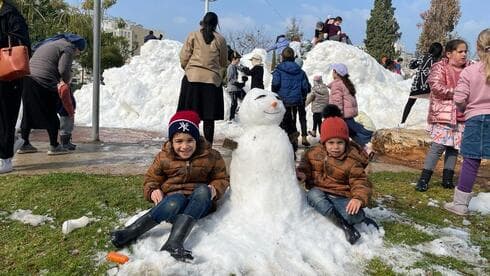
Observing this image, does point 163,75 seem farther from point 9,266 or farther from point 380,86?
point 9,266

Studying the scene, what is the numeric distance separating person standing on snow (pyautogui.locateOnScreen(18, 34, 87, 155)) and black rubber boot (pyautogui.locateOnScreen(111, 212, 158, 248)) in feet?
11.0

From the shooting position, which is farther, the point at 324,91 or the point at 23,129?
the point at 324,91

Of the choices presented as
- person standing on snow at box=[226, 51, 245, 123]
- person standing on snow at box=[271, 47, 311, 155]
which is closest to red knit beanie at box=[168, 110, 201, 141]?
person standing on snow at box=[271, 47, 311, 155]

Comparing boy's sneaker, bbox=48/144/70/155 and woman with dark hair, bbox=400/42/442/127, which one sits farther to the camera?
woman with dark hair, bbox=400/42/442/127

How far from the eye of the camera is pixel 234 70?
12.3 metres

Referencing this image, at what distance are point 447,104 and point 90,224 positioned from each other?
4009 mm

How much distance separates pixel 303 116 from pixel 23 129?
15.2 ft

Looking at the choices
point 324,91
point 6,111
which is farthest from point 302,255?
point 324,91

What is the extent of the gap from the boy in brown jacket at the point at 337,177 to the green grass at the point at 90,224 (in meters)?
0.40

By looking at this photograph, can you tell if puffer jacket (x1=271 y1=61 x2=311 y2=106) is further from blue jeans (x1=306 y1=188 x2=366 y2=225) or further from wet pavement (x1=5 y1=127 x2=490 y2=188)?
blue jeans (x1=306 y1=188 x2=366 y2=225)

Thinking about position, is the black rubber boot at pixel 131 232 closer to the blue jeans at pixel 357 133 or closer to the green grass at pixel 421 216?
the green grass at pixel 421 216

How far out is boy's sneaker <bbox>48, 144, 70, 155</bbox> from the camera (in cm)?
620

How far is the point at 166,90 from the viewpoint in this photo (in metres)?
13.1

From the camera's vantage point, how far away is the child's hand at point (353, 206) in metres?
3.41
